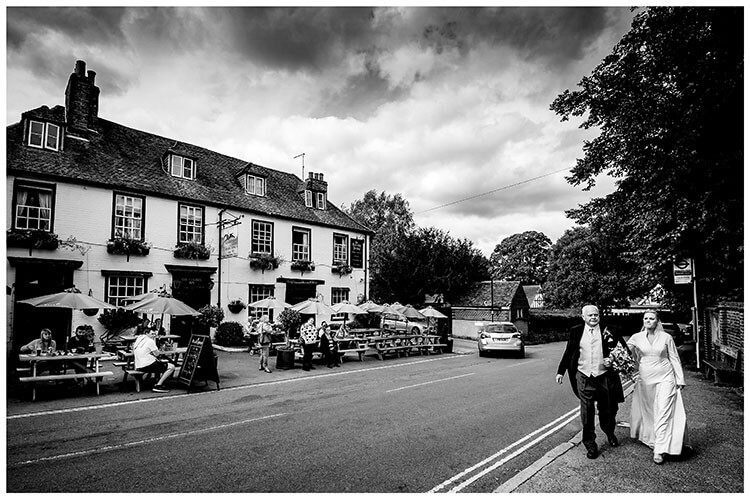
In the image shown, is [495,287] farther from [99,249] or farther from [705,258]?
[99,249]

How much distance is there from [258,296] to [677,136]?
17749 mm

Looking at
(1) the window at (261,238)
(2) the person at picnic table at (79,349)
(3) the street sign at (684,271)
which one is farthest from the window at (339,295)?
(3) the street sign at (684,271)

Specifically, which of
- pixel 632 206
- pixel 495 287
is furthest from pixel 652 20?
pixel 495 287

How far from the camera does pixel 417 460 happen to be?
5.68m

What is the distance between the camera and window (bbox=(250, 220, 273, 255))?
72.0ft

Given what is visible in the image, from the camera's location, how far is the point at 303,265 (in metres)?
23.6

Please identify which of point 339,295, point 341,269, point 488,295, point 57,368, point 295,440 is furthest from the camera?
point 488,295

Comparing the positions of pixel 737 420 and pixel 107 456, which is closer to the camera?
pixel 107 456

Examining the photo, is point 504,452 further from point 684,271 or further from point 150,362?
point 684,271

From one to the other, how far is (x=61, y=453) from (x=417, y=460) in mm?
4637

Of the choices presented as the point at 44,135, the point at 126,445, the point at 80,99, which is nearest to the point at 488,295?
the point at 80,99

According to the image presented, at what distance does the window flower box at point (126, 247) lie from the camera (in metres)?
16.9

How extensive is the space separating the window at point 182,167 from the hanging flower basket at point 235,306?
616 centimetres

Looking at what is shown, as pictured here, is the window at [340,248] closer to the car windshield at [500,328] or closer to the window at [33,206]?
the car windshield at [500,328]
